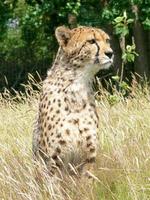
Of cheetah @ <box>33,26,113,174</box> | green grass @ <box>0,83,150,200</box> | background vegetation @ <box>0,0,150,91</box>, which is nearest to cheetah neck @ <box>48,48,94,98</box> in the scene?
cheetah @ <box>33,26,113,174</box>

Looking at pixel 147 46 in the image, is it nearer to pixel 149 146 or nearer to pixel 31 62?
pixel 31 62

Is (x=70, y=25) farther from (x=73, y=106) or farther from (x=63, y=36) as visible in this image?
(x=73, y=106)

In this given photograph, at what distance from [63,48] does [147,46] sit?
32.4 ft

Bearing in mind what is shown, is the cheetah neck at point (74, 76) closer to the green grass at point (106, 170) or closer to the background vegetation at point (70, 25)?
the green grass at point (106, 170)

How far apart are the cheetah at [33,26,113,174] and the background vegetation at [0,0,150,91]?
3.36 meters

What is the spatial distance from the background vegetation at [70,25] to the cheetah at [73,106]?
132 inches

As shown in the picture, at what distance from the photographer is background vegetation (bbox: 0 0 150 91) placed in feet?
38.7

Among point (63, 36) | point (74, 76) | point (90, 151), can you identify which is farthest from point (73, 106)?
point (63, 36)

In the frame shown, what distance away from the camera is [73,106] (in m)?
4.39

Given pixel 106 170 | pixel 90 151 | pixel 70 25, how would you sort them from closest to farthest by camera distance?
pixel 106 170
pixel 90 151
pixel 70 25

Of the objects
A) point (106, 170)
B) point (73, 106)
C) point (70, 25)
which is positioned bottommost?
point (70, 25)

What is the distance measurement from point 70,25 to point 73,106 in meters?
10.6

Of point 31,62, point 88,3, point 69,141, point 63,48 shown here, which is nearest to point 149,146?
point 69,141

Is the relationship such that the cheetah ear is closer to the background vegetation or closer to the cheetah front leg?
the cheetah front leg
